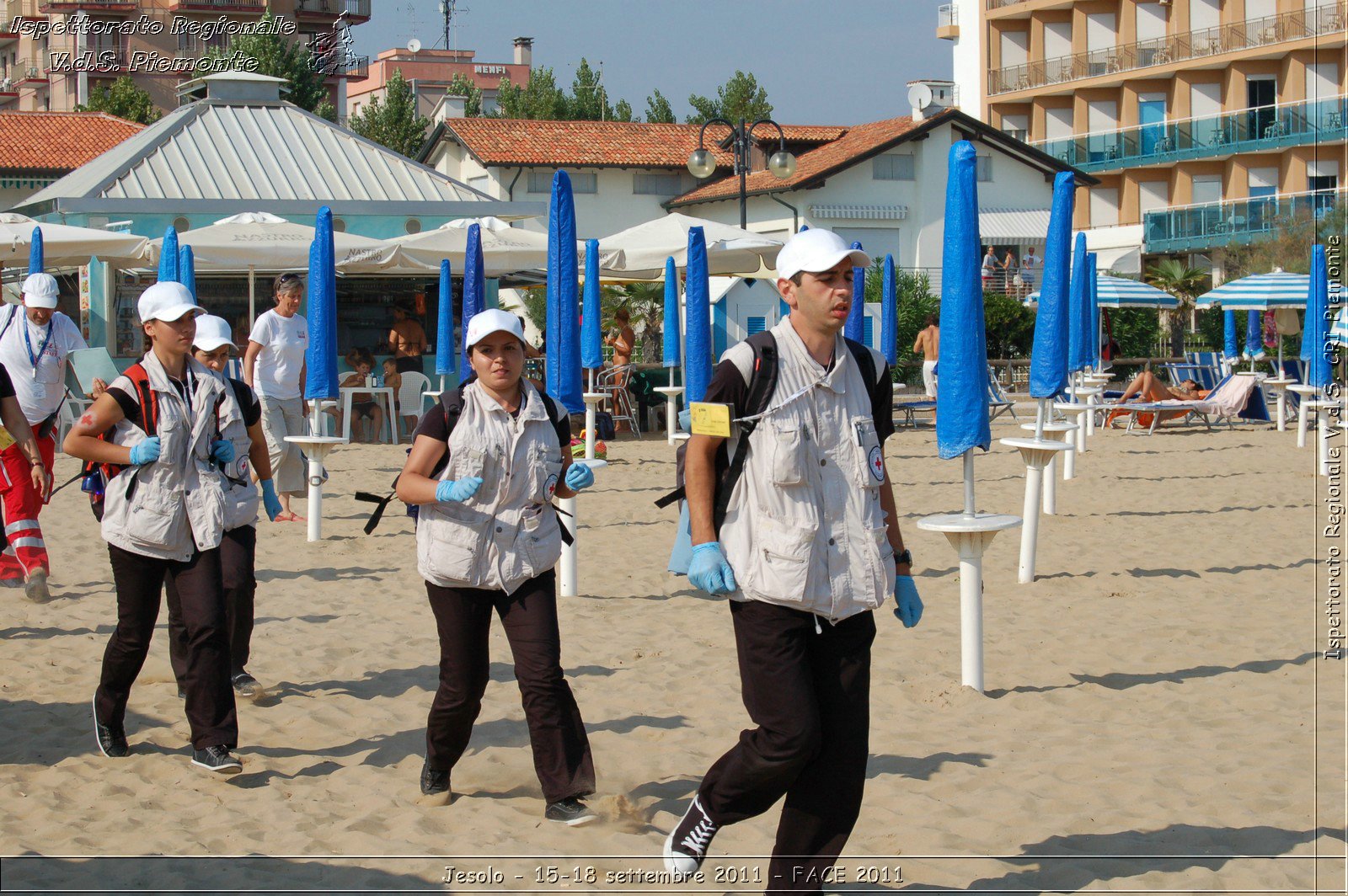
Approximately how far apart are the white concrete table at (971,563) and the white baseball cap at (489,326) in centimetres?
224

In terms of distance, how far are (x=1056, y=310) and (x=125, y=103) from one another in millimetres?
54615

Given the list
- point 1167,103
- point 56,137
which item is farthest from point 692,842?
point 1167,103

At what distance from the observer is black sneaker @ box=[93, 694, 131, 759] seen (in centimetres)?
558

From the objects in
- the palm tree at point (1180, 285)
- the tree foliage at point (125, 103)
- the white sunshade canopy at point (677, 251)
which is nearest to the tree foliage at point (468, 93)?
the tree foliage at point (125, 103)

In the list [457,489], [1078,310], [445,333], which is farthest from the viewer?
[445,333]

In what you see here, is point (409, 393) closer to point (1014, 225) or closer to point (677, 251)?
point (677, 251)

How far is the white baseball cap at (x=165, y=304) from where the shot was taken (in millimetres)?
5332

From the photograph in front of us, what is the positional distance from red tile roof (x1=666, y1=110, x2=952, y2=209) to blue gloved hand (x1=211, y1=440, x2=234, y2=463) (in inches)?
1452

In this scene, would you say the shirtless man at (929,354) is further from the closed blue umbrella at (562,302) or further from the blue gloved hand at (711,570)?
the blue gloved hand at (711,570)

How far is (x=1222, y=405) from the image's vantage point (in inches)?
828

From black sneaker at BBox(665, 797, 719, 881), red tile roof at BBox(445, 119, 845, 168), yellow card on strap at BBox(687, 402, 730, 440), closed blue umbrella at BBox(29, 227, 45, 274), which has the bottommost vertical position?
black sneaker at BBox(665, 797, 719, 881)

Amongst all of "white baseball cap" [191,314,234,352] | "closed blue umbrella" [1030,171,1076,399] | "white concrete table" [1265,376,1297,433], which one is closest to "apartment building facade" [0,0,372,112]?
"white concrete table" [1265,376,1297,433]

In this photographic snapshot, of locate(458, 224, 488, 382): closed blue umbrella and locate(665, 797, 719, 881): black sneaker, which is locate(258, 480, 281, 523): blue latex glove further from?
locate(458, 224, 488, 382): closed blue umbrella

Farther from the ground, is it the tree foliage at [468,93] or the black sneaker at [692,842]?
the tree foliage at [468,93]
